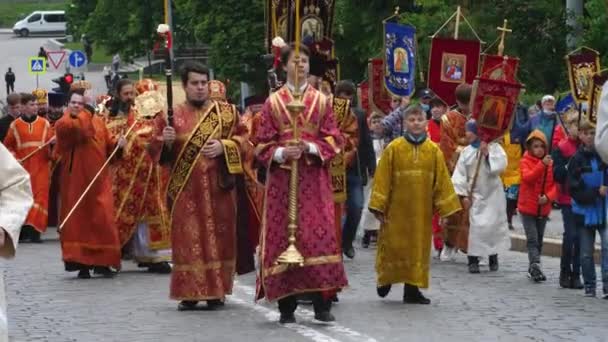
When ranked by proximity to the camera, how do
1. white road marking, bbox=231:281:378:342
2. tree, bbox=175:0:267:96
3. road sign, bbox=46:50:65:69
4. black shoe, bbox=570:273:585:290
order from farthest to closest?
road sign, bbox=46:50:65:69
tree, bbox=175:0:267:96
black shoe, bbox=570:273:585:290
white road marking, bbox=231:281:378:342

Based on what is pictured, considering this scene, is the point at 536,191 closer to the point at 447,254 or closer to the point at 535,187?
the point at 535,187

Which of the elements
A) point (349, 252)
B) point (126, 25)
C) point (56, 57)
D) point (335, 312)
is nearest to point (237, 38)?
point (56, 57)

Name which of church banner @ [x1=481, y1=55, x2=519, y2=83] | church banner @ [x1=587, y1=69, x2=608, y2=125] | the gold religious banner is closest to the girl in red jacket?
the gold religious banner

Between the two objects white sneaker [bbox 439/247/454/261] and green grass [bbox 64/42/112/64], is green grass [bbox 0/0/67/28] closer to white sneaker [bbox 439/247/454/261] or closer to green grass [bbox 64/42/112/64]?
green grass [bbox 64/42/112/64]

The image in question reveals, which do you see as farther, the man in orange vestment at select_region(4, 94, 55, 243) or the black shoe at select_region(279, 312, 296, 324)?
the man in orange vestment at select_region(4, 94, 55, 243)

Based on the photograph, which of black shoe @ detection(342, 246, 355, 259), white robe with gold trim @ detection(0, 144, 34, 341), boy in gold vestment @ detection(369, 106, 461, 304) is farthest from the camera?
black shoe @ detection(342, 246, 355, 259)

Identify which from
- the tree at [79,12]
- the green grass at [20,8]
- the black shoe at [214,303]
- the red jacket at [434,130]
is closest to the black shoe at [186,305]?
the black shoe at [214,303]

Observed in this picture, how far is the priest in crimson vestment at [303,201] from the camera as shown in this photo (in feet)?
41.3

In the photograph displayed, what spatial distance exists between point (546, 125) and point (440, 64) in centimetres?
422

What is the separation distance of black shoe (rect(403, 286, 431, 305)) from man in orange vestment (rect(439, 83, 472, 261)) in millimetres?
3792

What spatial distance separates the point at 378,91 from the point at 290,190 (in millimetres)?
8448

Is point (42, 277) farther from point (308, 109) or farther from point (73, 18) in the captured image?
point (73, 18)

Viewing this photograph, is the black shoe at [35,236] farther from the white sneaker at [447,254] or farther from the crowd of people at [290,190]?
the white sneaker at [447,254]

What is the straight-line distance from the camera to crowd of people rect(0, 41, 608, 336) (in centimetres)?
1266
